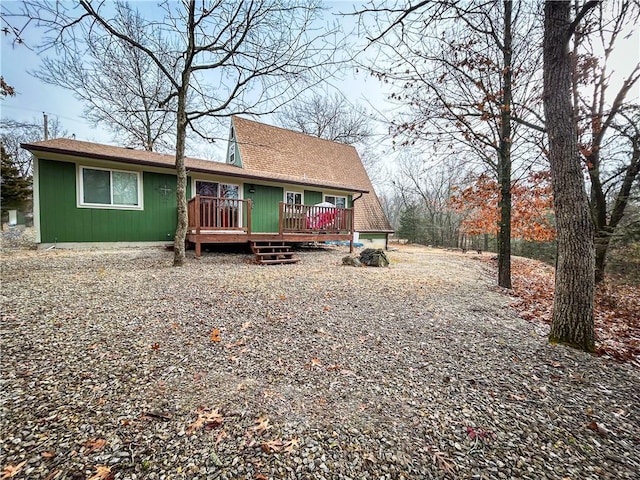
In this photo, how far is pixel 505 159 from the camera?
6.01 m

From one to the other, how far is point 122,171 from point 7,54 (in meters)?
4.11

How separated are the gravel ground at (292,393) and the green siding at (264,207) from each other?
22.3ft

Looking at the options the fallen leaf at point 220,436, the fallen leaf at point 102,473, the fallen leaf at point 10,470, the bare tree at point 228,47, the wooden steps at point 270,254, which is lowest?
the fallen leaf at point 220,436

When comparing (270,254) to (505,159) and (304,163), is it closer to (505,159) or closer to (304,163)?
(505,159)

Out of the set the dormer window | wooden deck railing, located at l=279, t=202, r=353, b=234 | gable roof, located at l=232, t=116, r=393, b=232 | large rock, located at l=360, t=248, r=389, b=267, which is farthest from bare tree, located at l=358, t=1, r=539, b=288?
the dormer window

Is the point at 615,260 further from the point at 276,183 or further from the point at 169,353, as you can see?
the point at 276,183

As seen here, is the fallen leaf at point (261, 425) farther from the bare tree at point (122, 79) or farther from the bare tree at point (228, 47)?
the bare tree at point (122, 79)

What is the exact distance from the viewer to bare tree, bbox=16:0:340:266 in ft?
18.3

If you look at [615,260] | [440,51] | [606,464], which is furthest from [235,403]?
[615,260]

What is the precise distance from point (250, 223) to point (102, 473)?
687cm

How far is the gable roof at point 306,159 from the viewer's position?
42.6 ft

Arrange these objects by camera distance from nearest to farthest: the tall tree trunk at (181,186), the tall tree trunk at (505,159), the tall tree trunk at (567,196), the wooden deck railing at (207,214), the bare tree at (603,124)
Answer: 1. the tall tree trunk at (567,196)
2. the tall tree trunk at (505,159)
3. the bare tree at (603,124)
4. the tall tree trunk at (181,186)
5. the wooden deck railing at (207,214)

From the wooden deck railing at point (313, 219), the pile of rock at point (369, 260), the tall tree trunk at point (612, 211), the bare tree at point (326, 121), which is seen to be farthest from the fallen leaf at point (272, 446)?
the bare tree at point (326, 121)

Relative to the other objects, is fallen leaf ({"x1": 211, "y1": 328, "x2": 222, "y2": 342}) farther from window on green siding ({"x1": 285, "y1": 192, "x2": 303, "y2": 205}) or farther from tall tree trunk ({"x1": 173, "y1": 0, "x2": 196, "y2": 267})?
window on green siding ({"x1": 285, "y1": 192, "x2": 303, "y2": 205})
